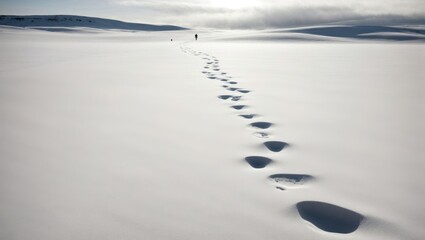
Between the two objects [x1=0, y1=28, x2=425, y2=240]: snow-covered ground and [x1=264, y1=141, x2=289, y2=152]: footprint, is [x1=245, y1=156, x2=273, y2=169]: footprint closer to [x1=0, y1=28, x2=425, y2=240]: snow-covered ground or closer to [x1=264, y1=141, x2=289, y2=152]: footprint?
[x1=0, y1=28, x2=425, y2=240]: snow-covered ground

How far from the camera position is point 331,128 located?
1.98 meters

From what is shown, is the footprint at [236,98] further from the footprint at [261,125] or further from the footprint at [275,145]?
the footprint at [275,145]

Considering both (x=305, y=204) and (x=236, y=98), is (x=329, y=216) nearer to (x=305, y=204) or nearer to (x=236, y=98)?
(x=305, y=204)

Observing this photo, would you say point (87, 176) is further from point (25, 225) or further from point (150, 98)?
point (150, 98)

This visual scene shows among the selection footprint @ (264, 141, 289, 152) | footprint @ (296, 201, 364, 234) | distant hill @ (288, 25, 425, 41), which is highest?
distant hill @ (288, 25, 425, 41)

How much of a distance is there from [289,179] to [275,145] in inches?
15.2

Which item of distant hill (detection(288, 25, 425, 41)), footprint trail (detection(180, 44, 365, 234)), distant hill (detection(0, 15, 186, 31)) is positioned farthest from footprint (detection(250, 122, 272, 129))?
distant hill (detection(0, 15, 186, 31))

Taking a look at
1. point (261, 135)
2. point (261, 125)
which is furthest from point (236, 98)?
point (261, 135)

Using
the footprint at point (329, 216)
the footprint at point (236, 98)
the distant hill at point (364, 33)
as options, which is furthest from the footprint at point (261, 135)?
the distant hill at point (364, 33)

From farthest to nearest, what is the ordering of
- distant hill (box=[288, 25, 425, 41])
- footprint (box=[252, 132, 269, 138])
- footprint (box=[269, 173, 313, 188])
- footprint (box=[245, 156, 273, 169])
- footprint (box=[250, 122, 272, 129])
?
1. distant hill (box=[288, 25, 425, 41])
2. footprint (box=[250, 122, 272, 129])
3. footprint (box=[252, 132, 269, 138])
4. footprint (box=[245, 156, 273, 169])
5. footprint (box=[269, 173, 313, 188])

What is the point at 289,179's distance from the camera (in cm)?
130

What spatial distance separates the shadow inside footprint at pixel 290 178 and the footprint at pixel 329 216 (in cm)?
16

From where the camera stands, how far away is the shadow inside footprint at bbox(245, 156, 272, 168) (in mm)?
1443

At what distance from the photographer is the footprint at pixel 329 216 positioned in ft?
3.29
